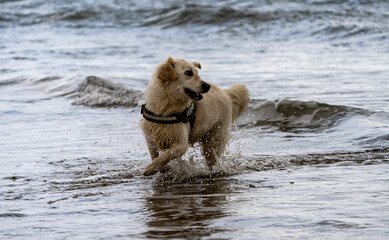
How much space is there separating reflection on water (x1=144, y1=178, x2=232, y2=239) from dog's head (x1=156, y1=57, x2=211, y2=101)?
0.92 m

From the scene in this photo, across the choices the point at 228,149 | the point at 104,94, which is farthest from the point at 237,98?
the point at 104,94

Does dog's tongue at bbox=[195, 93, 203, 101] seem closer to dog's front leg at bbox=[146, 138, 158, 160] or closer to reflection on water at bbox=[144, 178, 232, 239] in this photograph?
dog's front leg at bbox=[146, 138, 158, 160]

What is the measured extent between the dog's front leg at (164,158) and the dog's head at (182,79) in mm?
536

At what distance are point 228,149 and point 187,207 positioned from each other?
286 centimetres

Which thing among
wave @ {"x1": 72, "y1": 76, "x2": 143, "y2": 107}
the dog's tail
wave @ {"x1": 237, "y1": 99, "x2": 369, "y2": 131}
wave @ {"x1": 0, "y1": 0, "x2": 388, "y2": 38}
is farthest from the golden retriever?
wave @ {"x1": 0, "y1": 0, "x2": 388, "y2": 38}

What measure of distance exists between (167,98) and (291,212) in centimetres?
215

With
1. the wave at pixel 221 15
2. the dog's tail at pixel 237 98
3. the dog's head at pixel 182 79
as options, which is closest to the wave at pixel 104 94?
the dog's tail at pixel 237 98

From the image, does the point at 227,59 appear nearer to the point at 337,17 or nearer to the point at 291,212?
the point at 337,17

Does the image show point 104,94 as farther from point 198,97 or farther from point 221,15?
point 221,15

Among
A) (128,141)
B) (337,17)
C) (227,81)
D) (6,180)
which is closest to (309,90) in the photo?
(227,81)

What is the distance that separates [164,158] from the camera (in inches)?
270

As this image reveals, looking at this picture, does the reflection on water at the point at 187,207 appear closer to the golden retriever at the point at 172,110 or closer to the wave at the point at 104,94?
the golden retriever at the point at 172,110

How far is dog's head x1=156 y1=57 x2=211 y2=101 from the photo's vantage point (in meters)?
6.91

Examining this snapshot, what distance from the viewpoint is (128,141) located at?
31.1ft
